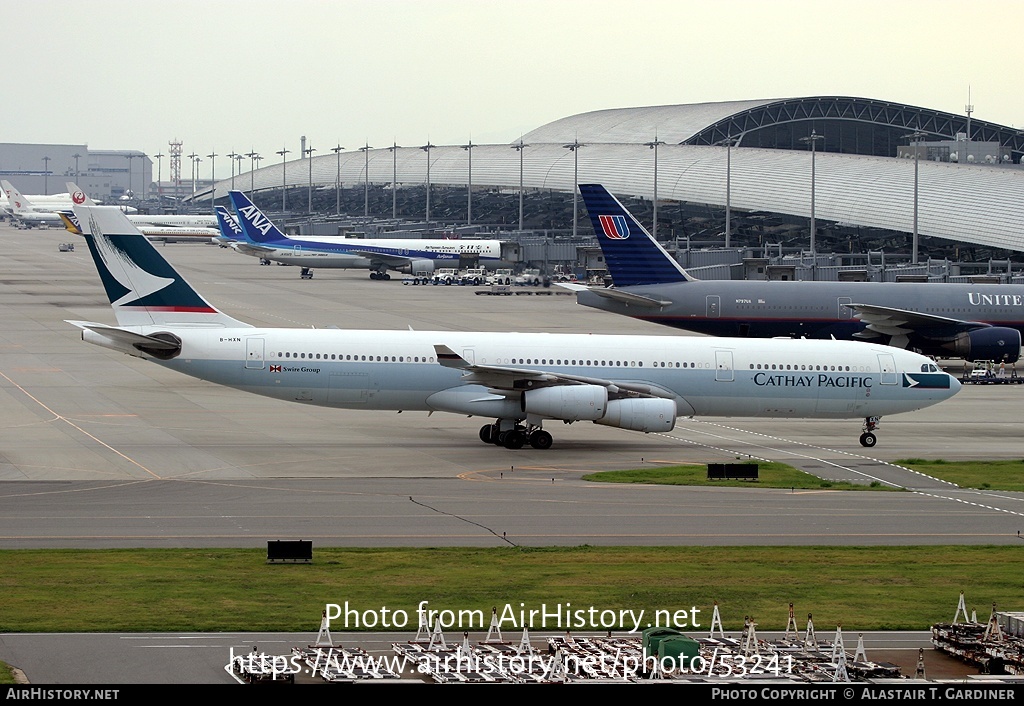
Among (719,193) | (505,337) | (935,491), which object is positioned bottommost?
(935,491)

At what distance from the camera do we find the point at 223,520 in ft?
101

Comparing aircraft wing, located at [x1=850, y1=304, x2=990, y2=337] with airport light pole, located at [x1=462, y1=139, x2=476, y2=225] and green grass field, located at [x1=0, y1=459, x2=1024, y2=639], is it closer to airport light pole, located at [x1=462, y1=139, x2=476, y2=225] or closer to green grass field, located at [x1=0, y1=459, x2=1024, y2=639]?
green grass field, located at [x1=0, y1=459, x2=1024, y2=639]

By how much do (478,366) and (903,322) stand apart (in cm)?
3356

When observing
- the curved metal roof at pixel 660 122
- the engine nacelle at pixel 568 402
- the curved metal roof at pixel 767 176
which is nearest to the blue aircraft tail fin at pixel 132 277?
the engine nacelle at pixel 568 402

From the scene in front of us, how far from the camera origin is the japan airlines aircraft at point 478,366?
4206cm

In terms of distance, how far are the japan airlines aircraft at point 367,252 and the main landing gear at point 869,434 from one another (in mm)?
85692

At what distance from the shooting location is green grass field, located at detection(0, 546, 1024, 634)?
74.6 ft

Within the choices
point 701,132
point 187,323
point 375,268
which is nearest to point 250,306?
point 375,268

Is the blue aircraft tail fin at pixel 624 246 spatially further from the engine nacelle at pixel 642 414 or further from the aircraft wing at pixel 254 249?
the aircraft wing at pixel 254 249

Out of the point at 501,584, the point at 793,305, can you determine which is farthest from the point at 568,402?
the point at 793,305

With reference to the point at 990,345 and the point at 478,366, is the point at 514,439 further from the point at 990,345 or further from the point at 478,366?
the point at 990,345

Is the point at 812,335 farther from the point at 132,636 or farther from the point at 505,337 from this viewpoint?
the point at 132,636

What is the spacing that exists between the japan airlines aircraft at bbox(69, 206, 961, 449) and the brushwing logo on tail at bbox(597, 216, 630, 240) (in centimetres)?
2312

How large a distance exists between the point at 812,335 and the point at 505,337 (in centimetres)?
3005
